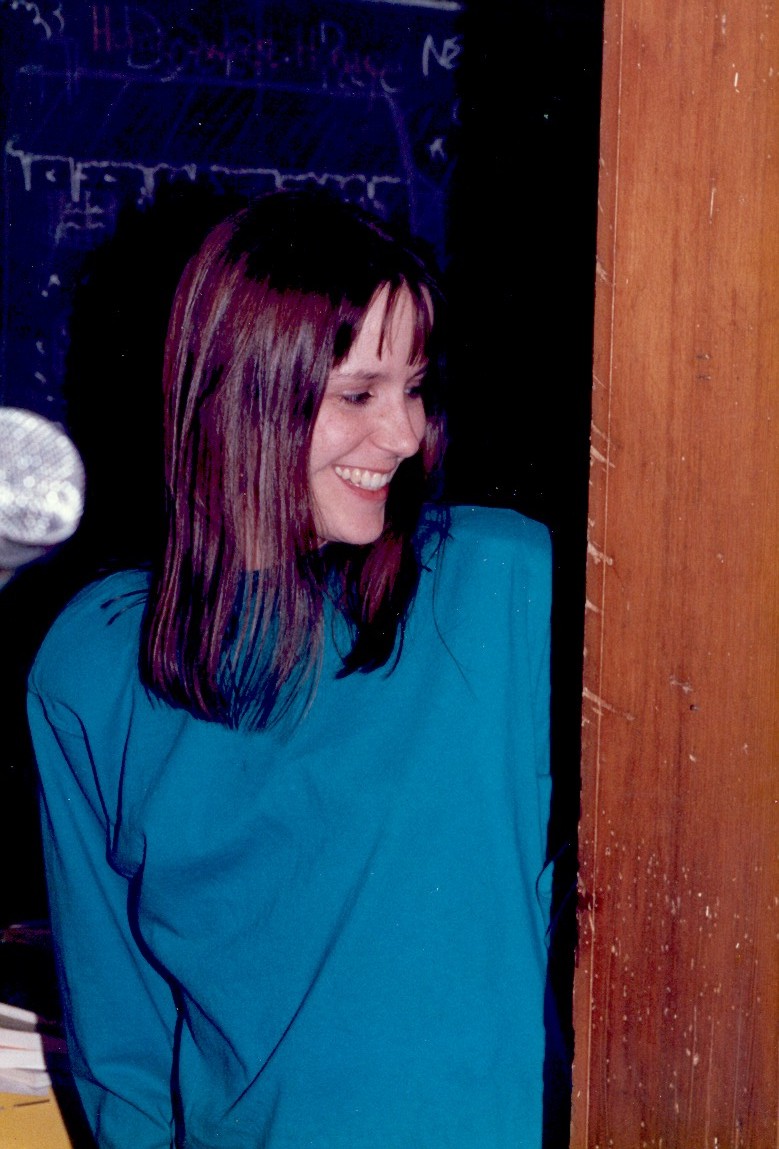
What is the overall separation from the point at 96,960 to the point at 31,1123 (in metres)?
0.26

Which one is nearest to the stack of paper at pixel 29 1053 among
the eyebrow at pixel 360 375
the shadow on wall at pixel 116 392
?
the eyebrow at pixel 360 375

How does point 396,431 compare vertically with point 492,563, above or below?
above

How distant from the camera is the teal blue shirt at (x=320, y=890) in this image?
97 cm

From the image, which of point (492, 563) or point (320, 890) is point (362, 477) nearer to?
point (492, 563)

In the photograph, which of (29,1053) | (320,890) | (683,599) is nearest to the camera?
(683,599)

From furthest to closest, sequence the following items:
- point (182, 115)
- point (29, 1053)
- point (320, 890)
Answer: point (182, 115)
point (29, 1053)
point (320, 890)

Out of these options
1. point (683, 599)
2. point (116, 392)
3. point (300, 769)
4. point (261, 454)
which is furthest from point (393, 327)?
point (116, 392)

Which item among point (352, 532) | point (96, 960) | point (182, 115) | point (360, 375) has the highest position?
point (182, 115)

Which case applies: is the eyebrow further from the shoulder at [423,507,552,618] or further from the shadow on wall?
the shadow on wall

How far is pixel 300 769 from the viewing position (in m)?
1.01

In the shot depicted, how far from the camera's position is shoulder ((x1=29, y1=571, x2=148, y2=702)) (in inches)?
43.4

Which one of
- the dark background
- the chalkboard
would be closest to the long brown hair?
the dark background

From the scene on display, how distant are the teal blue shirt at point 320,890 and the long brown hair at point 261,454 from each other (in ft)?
0.12

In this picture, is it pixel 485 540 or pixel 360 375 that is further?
pixel 485 540
